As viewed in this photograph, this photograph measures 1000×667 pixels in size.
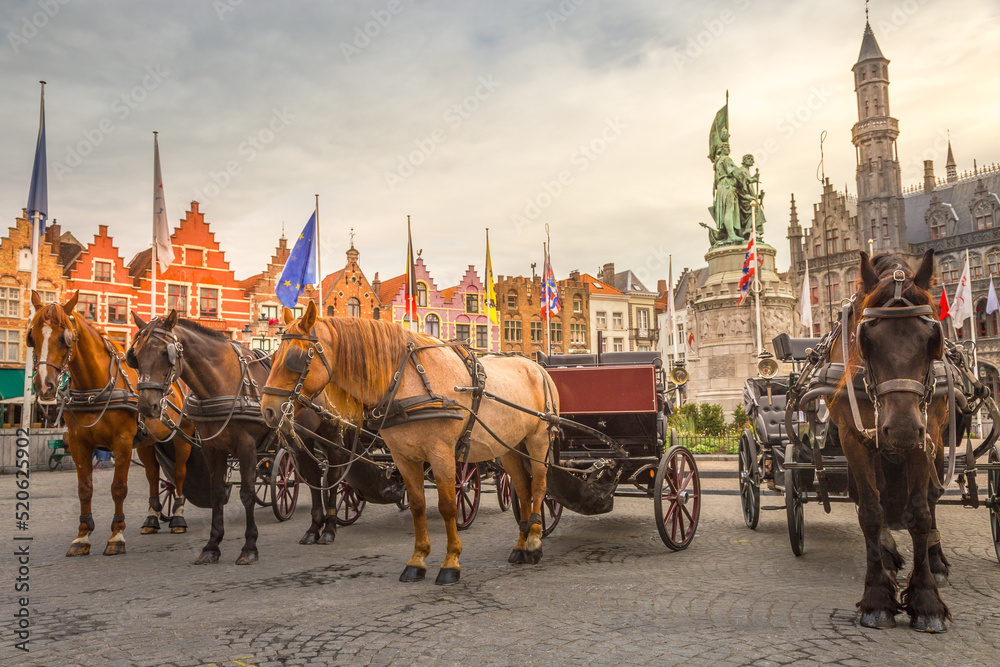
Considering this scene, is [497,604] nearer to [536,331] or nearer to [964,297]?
[964,297]

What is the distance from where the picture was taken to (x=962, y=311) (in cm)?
2506

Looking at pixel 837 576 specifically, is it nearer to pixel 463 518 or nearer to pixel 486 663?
pixel 486 663

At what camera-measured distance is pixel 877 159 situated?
→ 4566 centimetres

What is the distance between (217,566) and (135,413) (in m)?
2.01

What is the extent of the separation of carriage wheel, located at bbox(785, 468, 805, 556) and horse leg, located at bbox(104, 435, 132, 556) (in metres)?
5.94

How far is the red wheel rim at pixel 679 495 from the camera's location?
6461mm

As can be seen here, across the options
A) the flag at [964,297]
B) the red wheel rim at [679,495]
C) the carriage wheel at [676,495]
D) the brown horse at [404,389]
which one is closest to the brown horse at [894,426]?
the carriage wheel at [676,495]

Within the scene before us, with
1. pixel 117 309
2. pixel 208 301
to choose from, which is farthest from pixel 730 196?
pixel 117 309

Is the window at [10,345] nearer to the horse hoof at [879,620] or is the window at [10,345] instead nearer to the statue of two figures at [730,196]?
the statue of two figures at [730,196]

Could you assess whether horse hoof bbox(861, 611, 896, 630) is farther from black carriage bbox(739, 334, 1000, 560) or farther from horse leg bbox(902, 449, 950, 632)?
black carriage bbox(739, 334, 1000, 560)

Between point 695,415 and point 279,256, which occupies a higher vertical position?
point 279,256

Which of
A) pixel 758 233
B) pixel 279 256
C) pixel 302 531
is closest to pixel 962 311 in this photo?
pixel 758 233

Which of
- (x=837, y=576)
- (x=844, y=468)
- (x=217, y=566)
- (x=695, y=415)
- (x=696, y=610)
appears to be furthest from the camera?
(x=695, y=415)

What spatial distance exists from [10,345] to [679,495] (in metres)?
34.1
